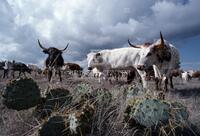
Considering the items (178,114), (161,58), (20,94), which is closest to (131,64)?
(161,58)

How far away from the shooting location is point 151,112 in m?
4.79

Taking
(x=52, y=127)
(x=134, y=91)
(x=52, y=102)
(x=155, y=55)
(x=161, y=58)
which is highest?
(x=155, y=55)

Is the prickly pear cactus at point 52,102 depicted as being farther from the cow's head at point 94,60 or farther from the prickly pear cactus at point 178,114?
the cow's head at point 94,60

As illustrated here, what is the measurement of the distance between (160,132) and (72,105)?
5.78ft

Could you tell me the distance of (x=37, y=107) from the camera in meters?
6.16

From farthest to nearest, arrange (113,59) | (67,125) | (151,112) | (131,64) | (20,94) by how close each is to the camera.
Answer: (113,59), (131,64), (20,94), (67,125), (151,112)

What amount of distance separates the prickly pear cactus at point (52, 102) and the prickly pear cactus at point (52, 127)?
106 cm

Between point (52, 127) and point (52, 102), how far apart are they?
4.02ft

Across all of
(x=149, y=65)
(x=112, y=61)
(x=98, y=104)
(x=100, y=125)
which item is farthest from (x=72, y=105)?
(x=112, y=61)

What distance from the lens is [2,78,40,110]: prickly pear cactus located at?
5.93 meters

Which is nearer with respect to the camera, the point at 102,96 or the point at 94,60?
the point at 102,96

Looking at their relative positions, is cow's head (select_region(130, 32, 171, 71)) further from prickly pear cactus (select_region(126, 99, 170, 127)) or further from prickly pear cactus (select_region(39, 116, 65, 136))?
prickly pear cactus (select_region(39, 116, 65, 136))

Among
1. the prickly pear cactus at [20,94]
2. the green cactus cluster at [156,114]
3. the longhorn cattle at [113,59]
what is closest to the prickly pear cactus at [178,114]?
the green cactus cluster at [156,114]

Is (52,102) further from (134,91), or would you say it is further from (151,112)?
(151,112)
